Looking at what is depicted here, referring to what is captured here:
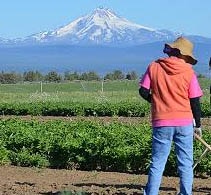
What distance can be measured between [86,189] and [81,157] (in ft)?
7.14

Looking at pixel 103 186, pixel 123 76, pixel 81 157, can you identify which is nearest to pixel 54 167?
pixel 81 157

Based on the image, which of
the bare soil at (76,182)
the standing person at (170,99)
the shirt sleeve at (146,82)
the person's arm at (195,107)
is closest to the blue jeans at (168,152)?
the standing person at (170,99)

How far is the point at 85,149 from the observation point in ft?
33.2

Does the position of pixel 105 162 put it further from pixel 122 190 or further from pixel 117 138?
pixel 122 190

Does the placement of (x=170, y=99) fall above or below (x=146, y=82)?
below

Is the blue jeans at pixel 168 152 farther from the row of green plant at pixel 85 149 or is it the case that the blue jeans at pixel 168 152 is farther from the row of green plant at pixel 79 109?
the row of green plant at pixel 79 109

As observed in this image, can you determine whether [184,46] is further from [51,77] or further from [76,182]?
[51,77]

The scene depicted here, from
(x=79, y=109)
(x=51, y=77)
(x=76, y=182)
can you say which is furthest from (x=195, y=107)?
(x=51, y=77)

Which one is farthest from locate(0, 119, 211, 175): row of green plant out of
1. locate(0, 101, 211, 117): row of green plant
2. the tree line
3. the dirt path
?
the tree line

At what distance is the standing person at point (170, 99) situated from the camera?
6.52m

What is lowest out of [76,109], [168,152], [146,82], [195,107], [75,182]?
[76,109]

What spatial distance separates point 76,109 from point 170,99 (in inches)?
654

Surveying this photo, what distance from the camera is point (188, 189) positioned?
6719mm

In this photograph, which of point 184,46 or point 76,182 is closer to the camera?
point 184,46
